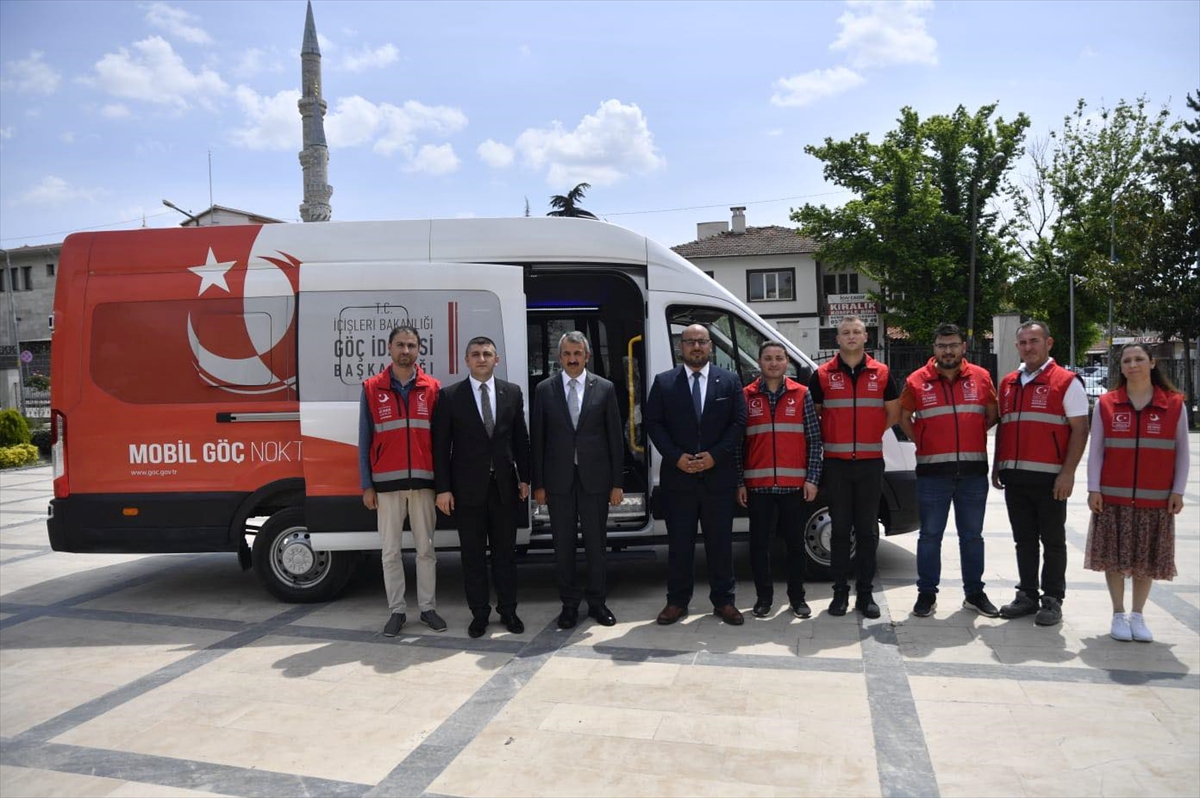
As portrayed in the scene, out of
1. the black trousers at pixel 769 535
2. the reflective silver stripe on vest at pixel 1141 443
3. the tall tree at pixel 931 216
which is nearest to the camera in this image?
the reflective silver stripe on vest at pixel 1141 443

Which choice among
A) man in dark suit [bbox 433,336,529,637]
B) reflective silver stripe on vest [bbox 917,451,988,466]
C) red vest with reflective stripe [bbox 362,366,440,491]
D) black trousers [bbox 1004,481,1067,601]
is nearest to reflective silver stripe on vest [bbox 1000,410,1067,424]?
reflective silver stripe on vest [bbox 917,451,988,466]

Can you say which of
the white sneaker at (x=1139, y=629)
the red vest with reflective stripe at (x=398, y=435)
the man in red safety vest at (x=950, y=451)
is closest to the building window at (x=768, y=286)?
the man in red safety vest at (x=950, y=451)

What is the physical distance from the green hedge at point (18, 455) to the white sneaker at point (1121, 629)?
19.1 metres

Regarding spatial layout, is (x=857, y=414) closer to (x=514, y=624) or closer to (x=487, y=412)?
(x=487, y=412)

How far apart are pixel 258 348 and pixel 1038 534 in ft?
17.5

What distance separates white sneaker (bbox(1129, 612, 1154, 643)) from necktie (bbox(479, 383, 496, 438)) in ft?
13.1

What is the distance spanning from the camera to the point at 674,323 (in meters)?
6.30

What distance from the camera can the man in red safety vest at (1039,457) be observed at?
5.41 metres

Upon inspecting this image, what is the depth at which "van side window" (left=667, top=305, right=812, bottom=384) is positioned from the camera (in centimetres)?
631

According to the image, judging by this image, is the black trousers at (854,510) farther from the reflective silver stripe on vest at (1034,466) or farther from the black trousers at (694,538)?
the reflective silver stripe on vest at (1034,466)

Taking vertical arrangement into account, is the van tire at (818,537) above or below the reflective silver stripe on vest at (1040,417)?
below

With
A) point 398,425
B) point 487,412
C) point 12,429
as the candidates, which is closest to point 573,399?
point 487,412

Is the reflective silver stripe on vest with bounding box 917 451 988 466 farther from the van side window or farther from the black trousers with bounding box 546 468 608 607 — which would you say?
the black trousers with bounding box 546 468 608 607

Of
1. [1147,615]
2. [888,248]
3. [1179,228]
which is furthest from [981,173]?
[1147,615]
